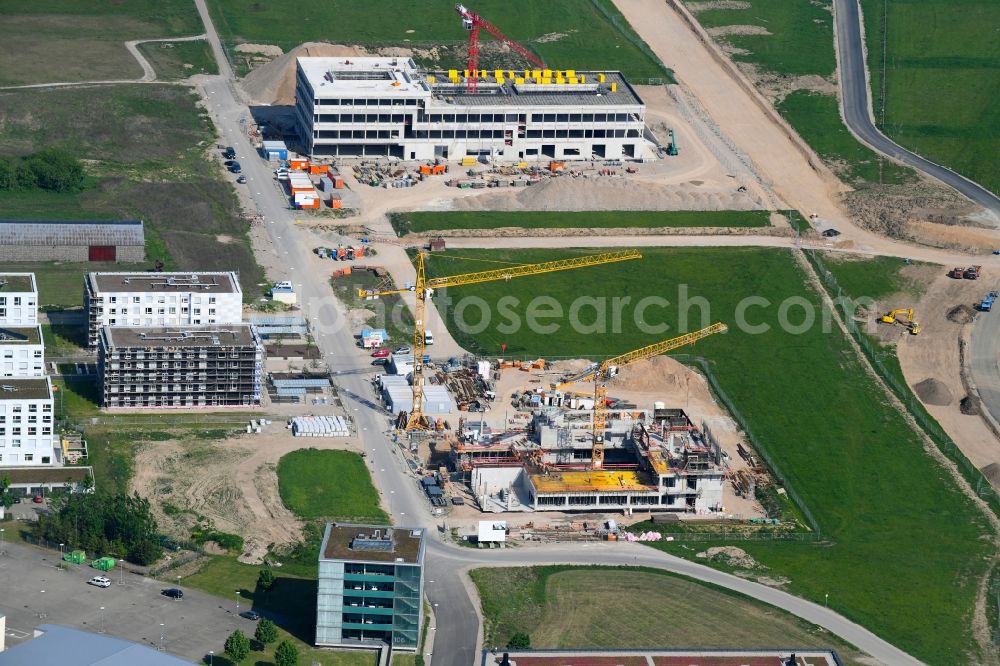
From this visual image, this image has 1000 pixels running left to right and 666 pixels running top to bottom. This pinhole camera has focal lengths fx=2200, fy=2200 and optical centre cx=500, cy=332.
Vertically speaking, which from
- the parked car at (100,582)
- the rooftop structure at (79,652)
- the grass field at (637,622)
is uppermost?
Answer: the parked car at (100,582)

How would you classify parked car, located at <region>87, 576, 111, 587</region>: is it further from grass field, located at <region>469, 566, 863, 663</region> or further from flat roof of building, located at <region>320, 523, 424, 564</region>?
grass field, located at <region>469, 566, 863, 663</region>

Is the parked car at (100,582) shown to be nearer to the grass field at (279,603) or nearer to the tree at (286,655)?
the grass field at (279,603)

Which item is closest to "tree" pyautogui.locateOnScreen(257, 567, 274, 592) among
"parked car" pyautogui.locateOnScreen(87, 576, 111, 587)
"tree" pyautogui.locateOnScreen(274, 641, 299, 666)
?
"parked car" pyautogui.locateOnScreen(87, 576, 111, 587)

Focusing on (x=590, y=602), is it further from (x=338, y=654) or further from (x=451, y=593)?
(x=338, y=654)

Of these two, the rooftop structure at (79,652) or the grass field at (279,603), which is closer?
the rooftop structure at (79,652)

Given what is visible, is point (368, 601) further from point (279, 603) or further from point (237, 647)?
point (237, 647)

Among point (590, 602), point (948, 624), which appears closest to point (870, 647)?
point (948, 624)

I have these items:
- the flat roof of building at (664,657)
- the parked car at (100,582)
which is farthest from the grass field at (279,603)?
the flat roof of building at (664,657)

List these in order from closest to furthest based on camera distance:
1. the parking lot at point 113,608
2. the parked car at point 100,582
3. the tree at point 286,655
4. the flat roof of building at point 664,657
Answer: the flat roof of building at point 664,657 < the tree at point 286,655 < the parking lot at point 113,608 < the parked car at point 100,582
